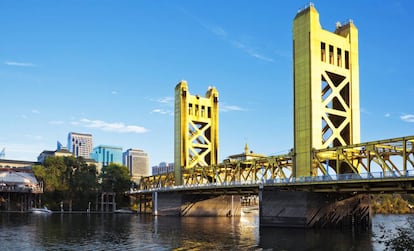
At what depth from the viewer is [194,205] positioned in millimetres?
100625

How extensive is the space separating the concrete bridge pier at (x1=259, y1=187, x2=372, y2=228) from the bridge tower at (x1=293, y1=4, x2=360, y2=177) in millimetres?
3961

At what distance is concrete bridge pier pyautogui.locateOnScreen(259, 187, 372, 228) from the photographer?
60281 millimetres

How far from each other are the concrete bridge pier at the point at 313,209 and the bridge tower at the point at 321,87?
13.0 ft

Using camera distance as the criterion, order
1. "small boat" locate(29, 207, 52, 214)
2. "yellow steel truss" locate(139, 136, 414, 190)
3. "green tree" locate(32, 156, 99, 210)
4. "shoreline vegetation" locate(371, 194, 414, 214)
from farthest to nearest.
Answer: "shoreline vegetation" locate(371, 194, 414, 214)
"green tree" locate(32, 156, 99, 210)
"small boat" locate(29, 207, 52, 214)
"yellow steel truss" locate(139, 136, 414, 190)

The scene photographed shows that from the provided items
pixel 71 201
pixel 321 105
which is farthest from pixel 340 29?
pixel 71 201

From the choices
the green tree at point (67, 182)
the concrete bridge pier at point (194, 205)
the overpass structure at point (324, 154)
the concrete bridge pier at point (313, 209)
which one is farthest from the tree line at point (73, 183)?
the concrete bridge pier at point (313, 209)

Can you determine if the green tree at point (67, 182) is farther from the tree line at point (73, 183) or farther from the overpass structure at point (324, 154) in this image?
the overpass structure at point (324, 154)

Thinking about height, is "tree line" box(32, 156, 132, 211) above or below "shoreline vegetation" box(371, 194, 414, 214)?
above

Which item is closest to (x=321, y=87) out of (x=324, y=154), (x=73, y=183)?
(x=324, y=154)

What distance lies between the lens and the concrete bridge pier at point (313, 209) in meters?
60.3

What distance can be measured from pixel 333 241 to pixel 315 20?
1276 inches

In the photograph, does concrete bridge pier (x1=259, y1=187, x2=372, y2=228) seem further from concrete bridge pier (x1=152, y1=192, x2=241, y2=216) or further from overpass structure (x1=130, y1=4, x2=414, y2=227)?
concrete bridge pier (x1=152, y1=192, x2=241, y2=216)

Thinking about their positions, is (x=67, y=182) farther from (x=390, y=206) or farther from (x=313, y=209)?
(x=390, y=206)

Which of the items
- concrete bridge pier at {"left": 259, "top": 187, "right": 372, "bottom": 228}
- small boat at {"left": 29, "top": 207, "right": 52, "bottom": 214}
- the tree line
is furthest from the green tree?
concrete bridge pier at {"left": 259, "top": 187, "right": 372, "bottom": 228}
